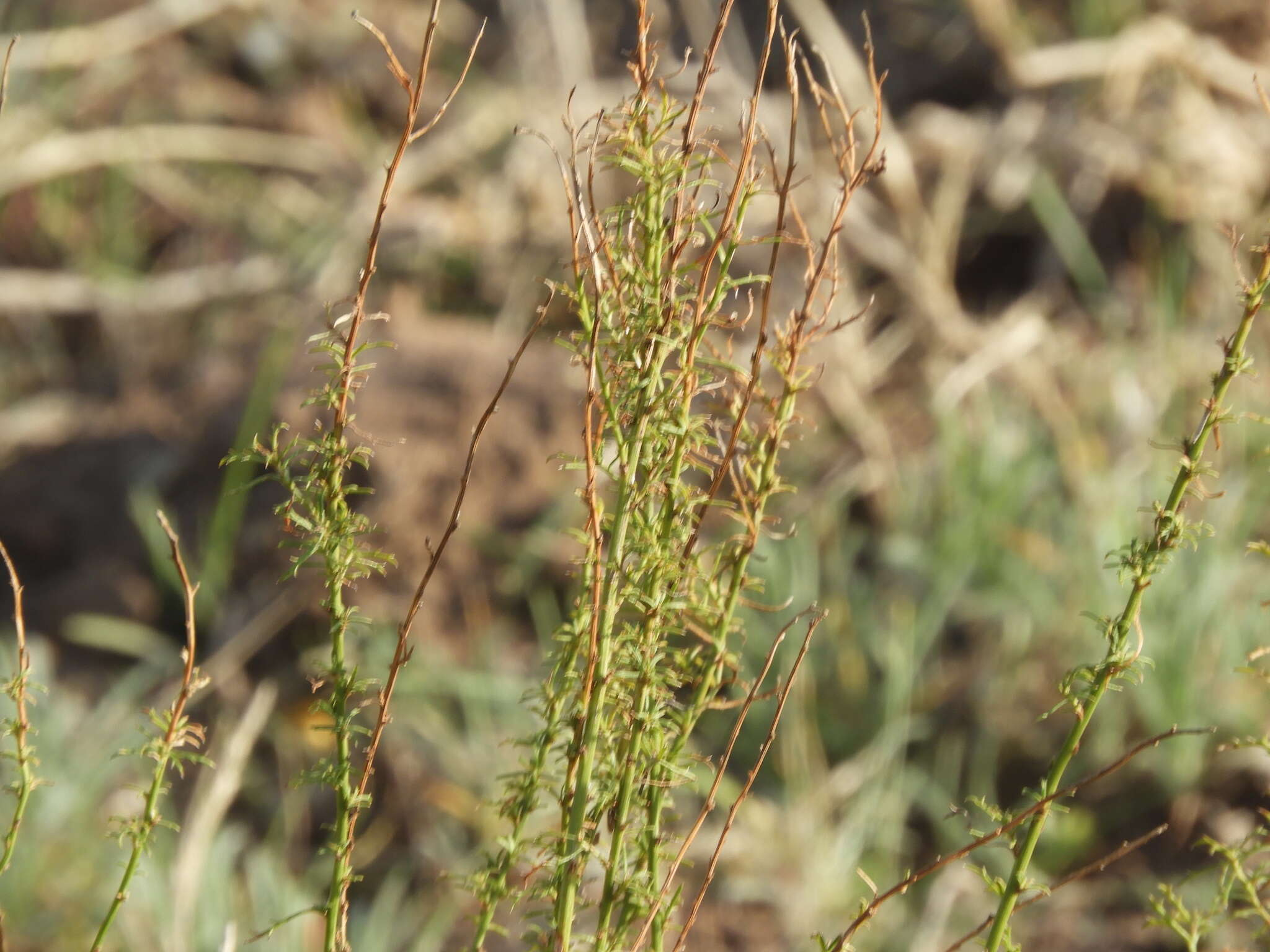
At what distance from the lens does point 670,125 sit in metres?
0.84

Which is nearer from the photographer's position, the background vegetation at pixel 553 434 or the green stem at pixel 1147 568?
the green stem at pixel 1147 568

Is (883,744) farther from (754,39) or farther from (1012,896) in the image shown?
(754,39)

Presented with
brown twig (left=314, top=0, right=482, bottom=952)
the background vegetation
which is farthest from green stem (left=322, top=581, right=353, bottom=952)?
the background vegetation

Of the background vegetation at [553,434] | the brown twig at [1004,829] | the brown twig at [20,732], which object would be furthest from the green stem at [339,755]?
the background vegetation at [553,434]

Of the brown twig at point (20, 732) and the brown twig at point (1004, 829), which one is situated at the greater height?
the brown twig at point (20, 732)

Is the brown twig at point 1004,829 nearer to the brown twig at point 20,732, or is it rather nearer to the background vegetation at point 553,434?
the brown twig at point 20,732

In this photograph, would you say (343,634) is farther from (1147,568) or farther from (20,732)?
(1147,568)

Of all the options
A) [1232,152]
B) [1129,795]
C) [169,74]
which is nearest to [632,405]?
[1129,795]

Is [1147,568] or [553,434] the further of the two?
[553,434]

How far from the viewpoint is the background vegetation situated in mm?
2133

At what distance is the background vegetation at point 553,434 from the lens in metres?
2.13

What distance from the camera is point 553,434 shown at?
2785mm

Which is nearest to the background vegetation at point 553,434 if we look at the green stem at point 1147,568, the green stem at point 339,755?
the green stem at point 339,755

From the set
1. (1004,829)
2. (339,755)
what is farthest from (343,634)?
(1004,829)
